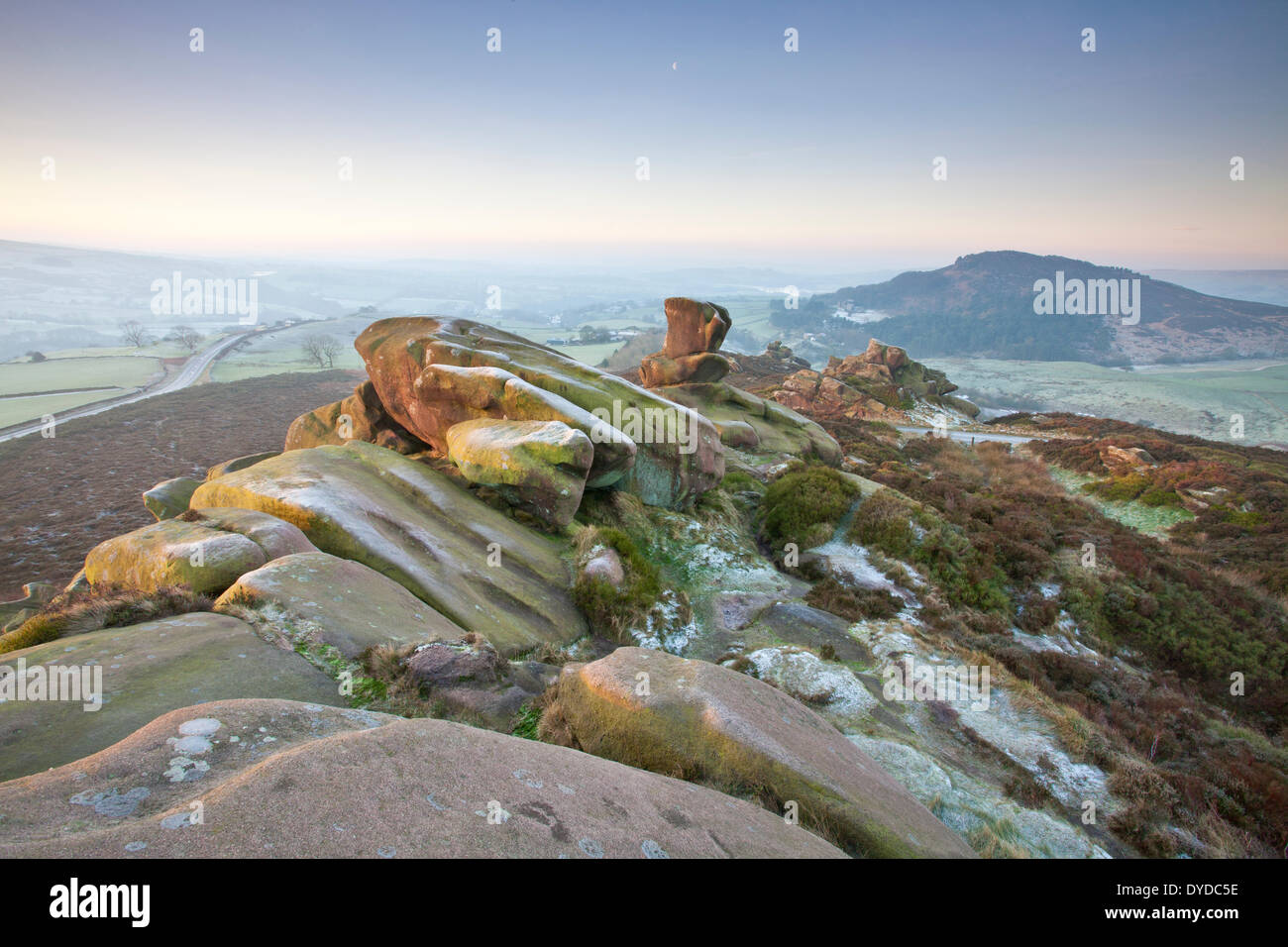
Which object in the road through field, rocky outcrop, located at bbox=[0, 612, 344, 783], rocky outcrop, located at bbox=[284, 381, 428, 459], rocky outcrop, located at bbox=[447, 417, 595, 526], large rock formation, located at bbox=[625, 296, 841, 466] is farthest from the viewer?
the road through field

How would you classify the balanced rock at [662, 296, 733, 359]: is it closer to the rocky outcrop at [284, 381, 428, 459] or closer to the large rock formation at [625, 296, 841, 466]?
the large rock formation at [625, 296, 841, 466]

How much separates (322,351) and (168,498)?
114m

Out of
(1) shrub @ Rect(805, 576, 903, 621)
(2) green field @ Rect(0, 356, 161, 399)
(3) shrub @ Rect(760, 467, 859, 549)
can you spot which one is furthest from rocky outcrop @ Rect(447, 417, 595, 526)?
(2) green field @ Rect(0, 356, 161, 399)

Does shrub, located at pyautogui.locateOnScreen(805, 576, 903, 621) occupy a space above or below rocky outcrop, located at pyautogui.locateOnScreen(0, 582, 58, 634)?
below

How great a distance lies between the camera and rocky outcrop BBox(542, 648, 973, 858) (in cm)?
548

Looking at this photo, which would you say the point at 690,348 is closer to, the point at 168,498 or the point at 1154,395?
the point at 168,498

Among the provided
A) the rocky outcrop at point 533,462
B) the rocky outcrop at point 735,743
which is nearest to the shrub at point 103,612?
the rocky outcrop at point 735,743

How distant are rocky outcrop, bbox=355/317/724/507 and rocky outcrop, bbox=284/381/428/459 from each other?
20.6 inches

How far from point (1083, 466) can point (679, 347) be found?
1186 inches

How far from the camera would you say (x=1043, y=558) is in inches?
686

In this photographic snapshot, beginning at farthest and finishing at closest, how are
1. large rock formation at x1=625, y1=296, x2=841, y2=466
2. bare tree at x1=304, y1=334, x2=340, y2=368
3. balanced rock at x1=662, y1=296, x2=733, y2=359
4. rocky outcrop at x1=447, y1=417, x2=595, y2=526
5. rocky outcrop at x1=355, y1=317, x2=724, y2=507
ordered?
bare tree at x1=304, y1=334, x2=340, y2=368 < balanced rock at x1=662, y1=296, x2=733, y2=359 < large rock formation at x1=625, y1=296, x2=841, y2=466 < rocky outcrop at x1=355, y1=317, x2=724, y2=507 < rocky outcrop at x1=447, y1=417, x2=595, y2=526

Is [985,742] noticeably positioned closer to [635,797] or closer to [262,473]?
[635,797]

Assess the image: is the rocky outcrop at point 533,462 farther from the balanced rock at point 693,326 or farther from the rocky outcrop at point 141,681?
the balanced rock at point 693,326
